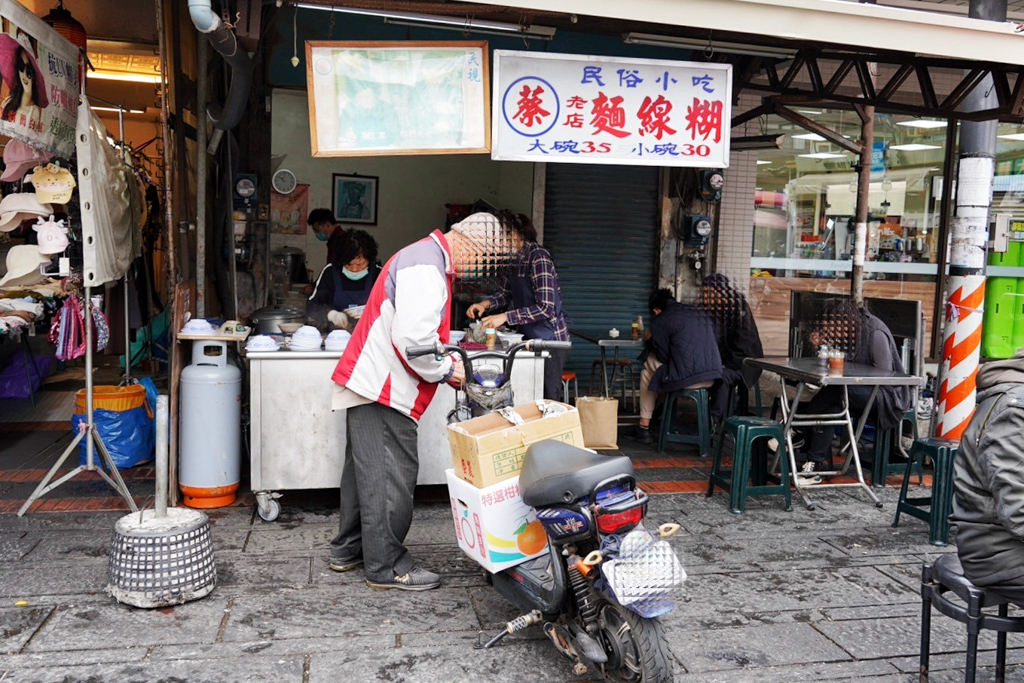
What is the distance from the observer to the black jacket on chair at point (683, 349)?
7512mm

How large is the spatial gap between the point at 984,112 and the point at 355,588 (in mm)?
5667

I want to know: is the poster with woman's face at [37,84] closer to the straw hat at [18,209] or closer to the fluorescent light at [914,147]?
the straw hat at [18,209]

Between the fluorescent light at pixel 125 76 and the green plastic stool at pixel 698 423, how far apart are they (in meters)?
6.77

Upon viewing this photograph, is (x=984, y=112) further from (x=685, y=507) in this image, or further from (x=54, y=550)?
(x=54, y=550)

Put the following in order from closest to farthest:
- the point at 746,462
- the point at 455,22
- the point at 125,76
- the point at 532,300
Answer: the point at 455,22
the point at 746,462
the point at 532,300
the point at 125,76

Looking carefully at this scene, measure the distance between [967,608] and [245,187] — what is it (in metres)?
6.94

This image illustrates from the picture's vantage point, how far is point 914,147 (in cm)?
1005

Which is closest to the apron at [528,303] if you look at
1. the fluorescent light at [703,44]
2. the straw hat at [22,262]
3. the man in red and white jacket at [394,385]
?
the fluorescent light at [703,44]

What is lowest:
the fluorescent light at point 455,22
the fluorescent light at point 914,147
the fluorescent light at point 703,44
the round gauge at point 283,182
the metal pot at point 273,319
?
the metal pot at point 273,319

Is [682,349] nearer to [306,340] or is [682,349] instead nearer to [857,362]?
[857,362]

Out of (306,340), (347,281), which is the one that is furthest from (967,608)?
(347,281)

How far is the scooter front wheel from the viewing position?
3.15 metres

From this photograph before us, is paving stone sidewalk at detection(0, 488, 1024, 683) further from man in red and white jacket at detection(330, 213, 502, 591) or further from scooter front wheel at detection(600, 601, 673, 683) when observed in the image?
scooter front wheel at detection(600, 601, 673, 683)

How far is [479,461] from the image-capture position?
373 centimetres
